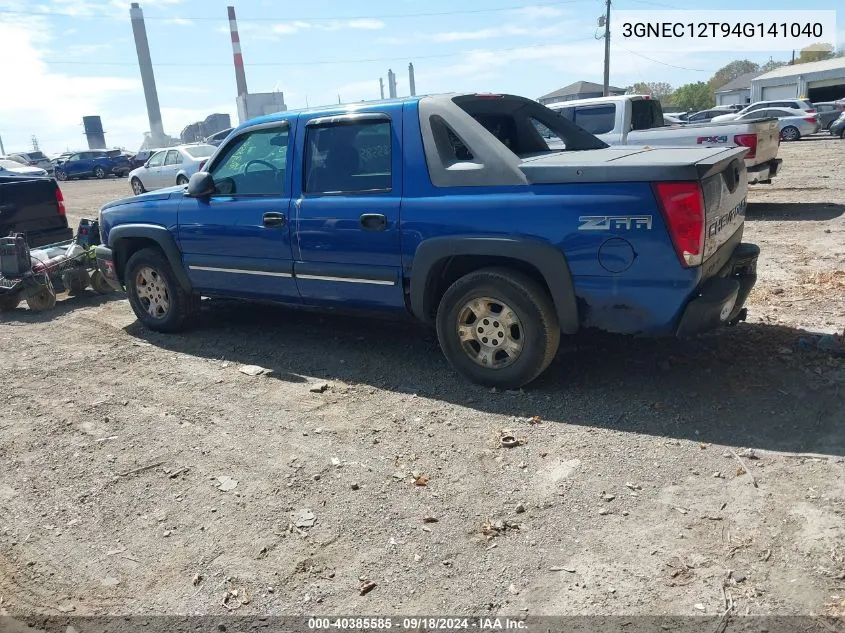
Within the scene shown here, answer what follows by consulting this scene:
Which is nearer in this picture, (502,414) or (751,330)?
(502,414)

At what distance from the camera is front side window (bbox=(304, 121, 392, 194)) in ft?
15.4

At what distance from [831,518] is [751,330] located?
2.48m

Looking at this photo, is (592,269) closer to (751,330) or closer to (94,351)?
(751,330)

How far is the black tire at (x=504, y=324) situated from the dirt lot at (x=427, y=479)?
0.52 ft

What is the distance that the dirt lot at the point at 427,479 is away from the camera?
2721 mm

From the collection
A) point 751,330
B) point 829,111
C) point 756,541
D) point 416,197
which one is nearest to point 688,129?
point 751,330

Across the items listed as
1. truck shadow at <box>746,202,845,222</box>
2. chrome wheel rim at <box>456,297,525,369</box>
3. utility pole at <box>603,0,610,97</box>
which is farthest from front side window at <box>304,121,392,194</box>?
utility pole at <box>603,0,610,97</box>

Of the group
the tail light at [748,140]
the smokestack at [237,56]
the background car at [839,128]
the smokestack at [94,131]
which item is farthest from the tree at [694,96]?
the tail light at [748,140]

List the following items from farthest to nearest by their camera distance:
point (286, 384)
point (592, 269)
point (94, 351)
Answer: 1. point (94, 351)
2. point (286, 384)
3. point (592, 269)

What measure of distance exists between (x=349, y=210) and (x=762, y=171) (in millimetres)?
7464

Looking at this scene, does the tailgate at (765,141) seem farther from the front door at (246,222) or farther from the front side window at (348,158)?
the front door at (246,222)

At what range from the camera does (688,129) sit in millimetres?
10055

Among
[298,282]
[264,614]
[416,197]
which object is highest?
[416,197]

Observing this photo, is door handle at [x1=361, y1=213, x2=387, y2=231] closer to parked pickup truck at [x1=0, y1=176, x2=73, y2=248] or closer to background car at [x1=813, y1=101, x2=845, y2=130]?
parked pickup truck at [x1=0, y1=176, x2=73, y2=248]
